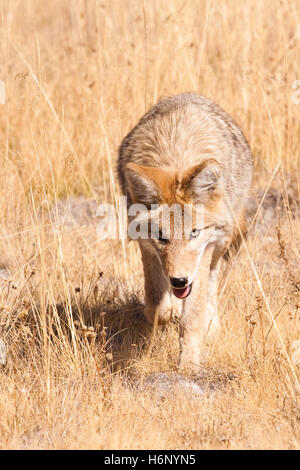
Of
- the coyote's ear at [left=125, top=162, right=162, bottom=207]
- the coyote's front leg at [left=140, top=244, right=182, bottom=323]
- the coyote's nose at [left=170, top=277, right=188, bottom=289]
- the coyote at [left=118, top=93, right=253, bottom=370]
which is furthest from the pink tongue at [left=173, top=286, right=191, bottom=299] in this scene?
the coyote's front leg at [left=140, top=244, right=182, bottom=323]

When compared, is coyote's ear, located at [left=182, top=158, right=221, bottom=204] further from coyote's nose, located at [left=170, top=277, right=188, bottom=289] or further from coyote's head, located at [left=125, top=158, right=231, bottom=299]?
coyote's nose, located at [left=170, top=277, right=188, bottom=289]

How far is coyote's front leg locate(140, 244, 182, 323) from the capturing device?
499cm

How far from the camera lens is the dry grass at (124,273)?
3.79 meters

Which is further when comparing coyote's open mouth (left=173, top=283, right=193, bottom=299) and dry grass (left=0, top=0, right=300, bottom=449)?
coyote's open mouth (left=173, top=283, right=193, bottom=299)

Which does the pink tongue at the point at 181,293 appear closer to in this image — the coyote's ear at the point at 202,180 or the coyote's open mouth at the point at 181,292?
the coyote's open mouth at the point at 181,292

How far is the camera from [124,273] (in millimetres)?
5898

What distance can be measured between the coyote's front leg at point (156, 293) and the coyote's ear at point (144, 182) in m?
0.74

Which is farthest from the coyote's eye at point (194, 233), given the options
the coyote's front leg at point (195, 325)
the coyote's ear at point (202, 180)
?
the coyote's front leg at point (195, 325)

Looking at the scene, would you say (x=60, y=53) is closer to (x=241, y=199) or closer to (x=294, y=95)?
(x=294, y=95)

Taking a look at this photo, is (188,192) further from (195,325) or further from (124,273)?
(124,273)

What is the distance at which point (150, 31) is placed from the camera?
8203 mm

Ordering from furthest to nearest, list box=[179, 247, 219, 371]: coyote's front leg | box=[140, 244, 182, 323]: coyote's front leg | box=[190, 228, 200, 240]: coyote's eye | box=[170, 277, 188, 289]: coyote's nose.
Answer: box=[140, 244, 182, 323]: coyote's front leg, box=[179, 247, 219, 371]: coyote's front leg, box=[190, 228, 200, 240]: coyote's eye, box=[170, 277, 188, 289]: coyote's nose

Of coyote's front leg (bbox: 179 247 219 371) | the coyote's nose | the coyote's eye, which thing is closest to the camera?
the coyote's nose
